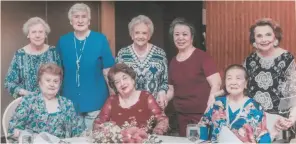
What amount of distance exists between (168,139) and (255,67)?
84 centimetres

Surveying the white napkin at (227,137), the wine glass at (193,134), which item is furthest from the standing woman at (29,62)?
the white napkin at (227,137)

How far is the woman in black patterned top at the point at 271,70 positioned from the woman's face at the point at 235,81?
1.35 feet

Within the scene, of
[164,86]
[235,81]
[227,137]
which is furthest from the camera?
[164,86]

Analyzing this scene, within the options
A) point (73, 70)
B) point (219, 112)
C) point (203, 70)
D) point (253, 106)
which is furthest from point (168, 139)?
point (73, 70)

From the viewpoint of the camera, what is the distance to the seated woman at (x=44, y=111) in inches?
120

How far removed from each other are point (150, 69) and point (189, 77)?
0.28m

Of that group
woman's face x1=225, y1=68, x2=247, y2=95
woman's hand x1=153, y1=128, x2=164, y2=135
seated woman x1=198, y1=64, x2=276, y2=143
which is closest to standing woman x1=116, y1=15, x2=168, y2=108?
woman's hand x1=153, y1=128, x2=164, y2=135

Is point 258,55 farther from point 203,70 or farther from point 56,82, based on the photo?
point 56,82

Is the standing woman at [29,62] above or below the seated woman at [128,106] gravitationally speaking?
above

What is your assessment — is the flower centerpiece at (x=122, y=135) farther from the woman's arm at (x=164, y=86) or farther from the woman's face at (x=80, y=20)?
the woman's face at (x=80, y=20)

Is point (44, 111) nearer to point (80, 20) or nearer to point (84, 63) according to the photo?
point (84, 63)

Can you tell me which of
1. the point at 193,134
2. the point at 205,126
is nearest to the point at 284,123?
the point at 205,126

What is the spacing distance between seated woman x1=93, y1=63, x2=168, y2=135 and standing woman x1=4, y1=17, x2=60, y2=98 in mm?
599

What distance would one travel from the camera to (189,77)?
11.5ft
